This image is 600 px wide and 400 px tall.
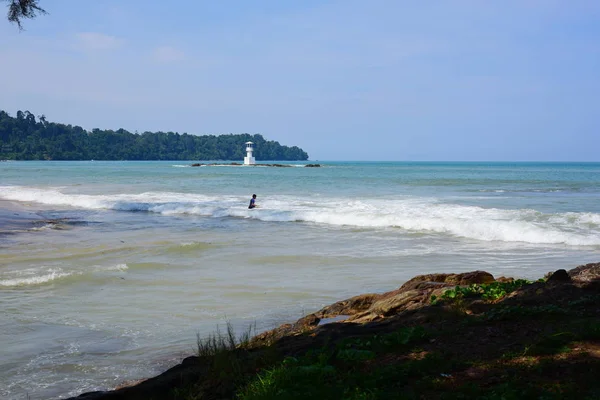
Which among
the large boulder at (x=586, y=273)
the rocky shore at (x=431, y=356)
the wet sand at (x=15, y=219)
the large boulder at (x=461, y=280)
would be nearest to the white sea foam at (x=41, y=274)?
the rocky shore at (x=431, y=356)

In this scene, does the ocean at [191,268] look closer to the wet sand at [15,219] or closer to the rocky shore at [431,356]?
the wet sand at [15,219]

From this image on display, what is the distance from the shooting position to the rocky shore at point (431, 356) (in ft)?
14.7

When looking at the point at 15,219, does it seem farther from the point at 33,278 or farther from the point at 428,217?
the point at 428,217

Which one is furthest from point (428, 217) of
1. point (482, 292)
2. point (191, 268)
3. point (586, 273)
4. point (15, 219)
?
point (15, 219)

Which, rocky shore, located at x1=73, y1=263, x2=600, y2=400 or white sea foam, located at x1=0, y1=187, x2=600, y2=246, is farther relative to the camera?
white sea foam, located at x1=0, y1=187, x2=600, y2=246

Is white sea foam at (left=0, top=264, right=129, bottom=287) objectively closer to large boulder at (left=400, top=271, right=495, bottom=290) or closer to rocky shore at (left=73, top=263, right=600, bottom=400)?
rocky shore at (left=73, top=263, right=600, bottom=400)

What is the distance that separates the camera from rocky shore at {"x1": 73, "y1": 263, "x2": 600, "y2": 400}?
14.7 feet

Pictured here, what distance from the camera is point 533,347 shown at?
5.06m

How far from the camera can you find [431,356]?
5105 millimetres

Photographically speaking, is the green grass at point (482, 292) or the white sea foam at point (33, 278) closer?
the green grass at point (482, 292)

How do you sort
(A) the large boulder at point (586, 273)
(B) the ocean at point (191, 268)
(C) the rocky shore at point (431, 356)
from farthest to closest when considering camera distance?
1. (A) the large boulder at point (586, 273)
2. (B) the ocean at point (191, 268)
3. (C) the rocky shore at point (431, 356)

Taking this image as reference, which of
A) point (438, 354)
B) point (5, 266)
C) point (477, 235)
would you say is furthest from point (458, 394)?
point (477, 235)

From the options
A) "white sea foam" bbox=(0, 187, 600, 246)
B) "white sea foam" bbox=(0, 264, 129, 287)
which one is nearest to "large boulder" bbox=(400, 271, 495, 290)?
"white sea foam" bbox=(0, 264, 129, 287)

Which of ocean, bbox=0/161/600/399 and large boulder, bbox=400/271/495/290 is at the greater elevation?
large boulder, bbox=400/271/495/290
